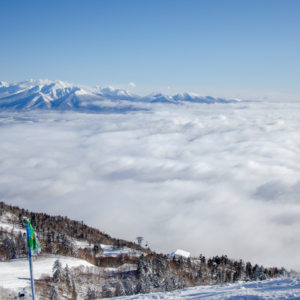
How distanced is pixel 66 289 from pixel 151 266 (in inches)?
807

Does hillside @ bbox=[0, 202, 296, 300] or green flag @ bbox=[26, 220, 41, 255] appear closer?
green flag @ bbox=[26, 220, 41, 255]

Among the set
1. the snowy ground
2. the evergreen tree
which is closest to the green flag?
the snowy ground

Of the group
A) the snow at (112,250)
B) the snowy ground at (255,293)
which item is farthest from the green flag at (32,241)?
the snow at (112,250)

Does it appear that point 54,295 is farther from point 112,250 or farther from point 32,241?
point 112,250

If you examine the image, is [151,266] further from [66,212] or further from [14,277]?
[66,212]

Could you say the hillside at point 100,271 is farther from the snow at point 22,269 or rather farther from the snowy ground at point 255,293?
the snowy ground at point 255,293

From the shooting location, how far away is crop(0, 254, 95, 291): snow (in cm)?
4888

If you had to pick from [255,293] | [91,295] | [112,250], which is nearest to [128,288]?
[91,295]

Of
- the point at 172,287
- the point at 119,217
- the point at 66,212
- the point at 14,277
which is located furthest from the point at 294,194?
the point at 14,277

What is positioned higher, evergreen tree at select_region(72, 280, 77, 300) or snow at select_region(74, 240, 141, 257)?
snow at select_region(74, 240, 141, 257)

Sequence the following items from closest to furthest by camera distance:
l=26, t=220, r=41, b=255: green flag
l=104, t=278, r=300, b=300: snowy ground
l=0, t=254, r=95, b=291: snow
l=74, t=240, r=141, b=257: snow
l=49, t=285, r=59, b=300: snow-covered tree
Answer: l=26, t=220, r=41, b=255: green flag, l=104, t=278, r=300, b=300: snowy ground, l=49, t=285, r=59, b=300: snow-covered tree, l=0, t=254, r=95, b=291: snow, l=74, t=240, r=141, b=257: snow

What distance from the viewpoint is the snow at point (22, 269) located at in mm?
48875

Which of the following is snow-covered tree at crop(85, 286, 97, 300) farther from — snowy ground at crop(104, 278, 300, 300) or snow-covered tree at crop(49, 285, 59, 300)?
snowy ground at crop(104, 278, 300, 300)

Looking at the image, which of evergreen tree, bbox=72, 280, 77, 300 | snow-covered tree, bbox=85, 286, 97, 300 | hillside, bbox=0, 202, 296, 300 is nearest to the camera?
snow-covered tree, bbox=85, 286, 97, 300
